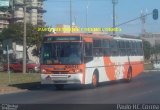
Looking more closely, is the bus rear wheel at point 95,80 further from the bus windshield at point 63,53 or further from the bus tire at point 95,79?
the bus windshield at point 63,53

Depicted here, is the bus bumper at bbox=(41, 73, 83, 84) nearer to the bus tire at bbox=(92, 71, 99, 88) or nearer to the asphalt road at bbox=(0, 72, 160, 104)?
the asphalt road at bbox=(0, 72, 160, 104)

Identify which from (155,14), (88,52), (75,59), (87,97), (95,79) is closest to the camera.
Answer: (87,97)

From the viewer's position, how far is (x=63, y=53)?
84.4 ft

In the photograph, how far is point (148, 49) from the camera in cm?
11838

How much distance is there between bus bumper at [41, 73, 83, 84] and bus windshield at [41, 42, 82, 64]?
0.65 m

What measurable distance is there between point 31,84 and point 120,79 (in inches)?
226

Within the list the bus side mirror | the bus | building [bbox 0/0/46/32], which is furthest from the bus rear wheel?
building [bbox 0/0/46/32]

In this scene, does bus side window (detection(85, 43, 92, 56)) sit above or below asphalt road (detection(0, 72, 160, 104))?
above

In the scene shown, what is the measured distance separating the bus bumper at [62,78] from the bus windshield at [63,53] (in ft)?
2.14

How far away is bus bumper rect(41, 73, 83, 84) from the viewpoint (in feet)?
84.1

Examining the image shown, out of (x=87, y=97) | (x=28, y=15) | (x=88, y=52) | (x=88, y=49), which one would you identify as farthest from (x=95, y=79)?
(x=28, y=15)

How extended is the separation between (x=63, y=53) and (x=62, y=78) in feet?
4.12

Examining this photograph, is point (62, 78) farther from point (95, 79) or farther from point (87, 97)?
point (87, 97)

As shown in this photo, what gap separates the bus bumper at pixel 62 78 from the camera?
84.1ft
